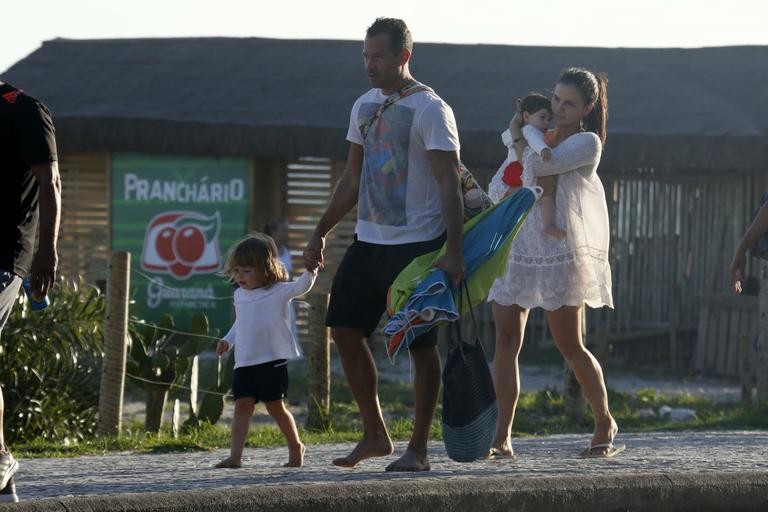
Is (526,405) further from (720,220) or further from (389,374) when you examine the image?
(720,220)

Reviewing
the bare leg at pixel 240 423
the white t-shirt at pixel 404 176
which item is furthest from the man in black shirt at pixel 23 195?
the bare leg at pixel 240 423

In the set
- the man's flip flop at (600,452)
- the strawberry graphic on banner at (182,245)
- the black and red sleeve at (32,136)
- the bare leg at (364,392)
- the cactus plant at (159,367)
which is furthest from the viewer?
the strawberry graphic on banner at (182,245)

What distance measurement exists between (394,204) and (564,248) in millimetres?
1086

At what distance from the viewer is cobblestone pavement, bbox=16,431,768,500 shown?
6.09 metres

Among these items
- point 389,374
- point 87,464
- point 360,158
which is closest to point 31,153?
point 360,158

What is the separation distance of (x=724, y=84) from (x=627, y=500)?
14411 millimetres

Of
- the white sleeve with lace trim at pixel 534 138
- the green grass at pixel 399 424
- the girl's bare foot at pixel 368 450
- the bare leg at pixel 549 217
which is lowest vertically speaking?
the green grass at pixel 399 424

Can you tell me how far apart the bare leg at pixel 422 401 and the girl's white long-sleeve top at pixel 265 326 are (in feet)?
3.07

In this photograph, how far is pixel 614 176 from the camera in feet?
58.3

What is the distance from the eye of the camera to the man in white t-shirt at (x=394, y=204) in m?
6.39

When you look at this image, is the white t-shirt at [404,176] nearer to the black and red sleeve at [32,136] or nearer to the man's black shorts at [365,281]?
the man's black shorts at [365,281]

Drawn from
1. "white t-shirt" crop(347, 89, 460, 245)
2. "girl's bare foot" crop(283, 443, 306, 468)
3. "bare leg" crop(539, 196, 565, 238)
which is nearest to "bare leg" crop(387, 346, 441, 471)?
"white t-shirt" crop(347, 89, 460, 245)

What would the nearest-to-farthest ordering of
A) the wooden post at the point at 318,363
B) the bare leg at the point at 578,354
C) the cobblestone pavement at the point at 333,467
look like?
the cobblestone pavement at the point at 333,467, the bare leg at the point at 578,354, the wooden post at the point at 318,363

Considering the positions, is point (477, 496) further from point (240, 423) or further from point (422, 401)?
point (240, 423)
